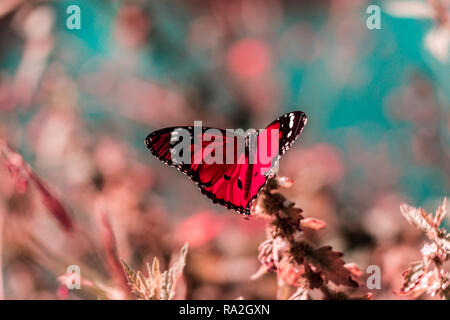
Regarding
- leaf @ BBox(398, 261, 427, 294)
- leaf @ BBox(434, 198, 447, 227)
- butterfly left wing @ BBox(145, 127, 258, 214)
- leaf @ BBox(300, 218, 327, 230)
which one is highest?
butterfly left wing @ BBox(145, 127, 258, 214)

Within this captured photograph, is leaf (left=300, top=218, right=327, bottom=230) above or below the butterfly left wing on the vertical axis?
below

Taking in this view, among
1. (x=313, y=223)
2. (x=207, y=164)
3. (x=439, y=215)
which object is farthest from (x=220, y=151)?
(x=439, y=215)

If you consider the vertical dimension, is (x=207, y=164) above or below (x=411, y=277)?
above

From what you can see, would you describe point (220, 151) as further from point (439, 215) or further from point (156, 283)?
point (439, 215)

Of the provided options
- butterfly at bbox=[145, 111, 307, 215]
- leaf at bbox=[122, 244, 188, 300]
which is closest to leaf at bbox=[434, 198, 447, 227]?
butterfly at bbox=[145, 111, 307, 215]

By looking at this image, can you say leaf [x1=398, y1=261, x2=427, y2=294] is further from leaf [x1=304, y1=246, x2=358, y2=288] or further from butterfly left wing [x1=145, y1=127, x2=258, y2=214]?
butterfly left wing [x1=145, y1=127, x2=258, y2=214]
